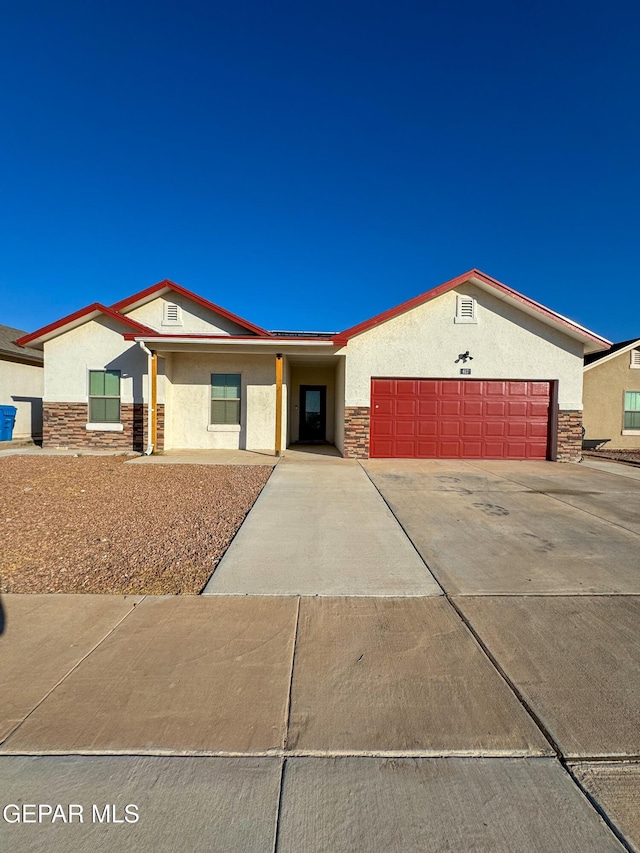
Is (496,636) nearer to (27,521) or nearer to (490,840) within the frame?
(490,840)

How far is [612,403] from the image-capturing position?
53.6ft

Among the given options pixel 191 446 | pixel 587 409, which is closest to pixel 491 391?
pixel 587 409

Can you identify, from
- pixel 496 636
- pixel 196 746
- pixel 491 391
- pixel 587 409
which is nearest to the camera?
pixel 196 746

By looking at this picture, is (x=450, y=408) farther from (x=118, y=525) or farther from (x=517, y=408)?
(x=118, y=525)

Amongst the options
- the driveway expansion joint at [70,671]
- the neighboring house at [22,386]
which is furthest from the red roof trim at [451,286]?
the neighboring house at [22,386]

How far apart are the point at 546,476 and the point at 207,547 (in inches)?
324

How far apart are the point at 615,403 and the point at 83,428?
19.0 m

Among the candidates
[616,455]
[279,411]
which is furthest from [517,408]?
[279,411]

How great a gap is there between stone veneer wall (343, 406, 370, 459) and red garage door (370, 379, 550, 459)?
258 mm

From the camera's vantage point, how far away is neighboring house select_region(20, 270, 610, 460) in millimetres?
12180

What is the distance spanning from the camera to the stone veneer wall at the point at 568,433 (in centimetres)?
1236

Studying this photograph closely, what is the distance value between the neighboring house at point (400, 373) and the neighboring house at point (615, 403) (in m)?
4.93

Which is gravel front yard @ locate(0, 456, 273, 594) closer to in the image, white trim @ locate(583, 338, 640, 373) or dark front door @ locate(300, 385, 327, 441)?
dark front door @ locate(300, 385, 327, 441)

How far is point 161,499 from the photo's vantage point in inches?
271
